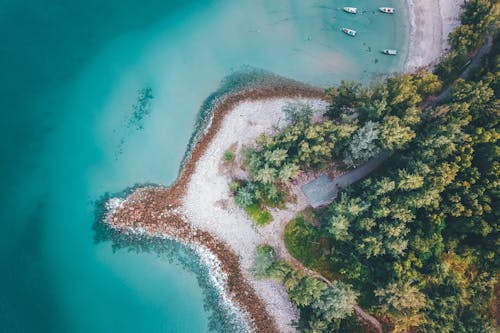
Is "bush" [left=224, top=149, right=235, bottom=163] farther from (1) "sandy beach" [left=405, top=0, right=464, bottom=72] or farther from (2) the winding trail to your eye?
(1) "sandy beach" [left=405, top=0, right=464, bottom=72]

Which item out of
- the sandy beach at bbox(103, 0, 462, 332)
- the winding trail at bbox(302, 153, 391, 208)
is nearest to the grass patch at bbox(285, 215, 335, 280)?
the sandy beach at bbox(103, 0, 462, 332)

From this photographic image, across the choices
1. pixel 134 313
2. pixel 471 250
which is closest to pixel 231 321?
pixel 134 313

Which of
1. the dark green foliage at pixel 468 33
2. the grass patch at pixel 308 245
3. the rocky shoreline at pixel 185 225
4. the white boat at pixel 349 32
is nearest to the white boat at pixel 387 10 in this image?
the white boat at pixel 349 32

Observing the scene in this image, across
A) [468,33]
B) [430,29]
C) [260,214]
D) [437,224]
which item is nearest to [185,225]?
[260,214]

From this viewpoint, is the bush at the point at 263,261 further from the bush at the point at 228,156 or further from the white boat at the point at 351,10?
the white boat at the point at 351,10

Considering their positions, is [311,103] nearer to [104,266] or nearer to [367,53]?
[367,53]

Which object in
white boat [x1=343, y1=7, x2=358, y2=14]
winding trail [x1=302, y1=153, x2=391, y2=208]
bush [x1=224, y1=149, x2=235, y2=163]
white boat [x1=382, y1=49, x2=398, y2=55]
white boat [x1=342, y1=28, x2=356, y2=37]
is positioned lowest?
winding trail [x1=302, y1=153, x2=391, y2=208]
